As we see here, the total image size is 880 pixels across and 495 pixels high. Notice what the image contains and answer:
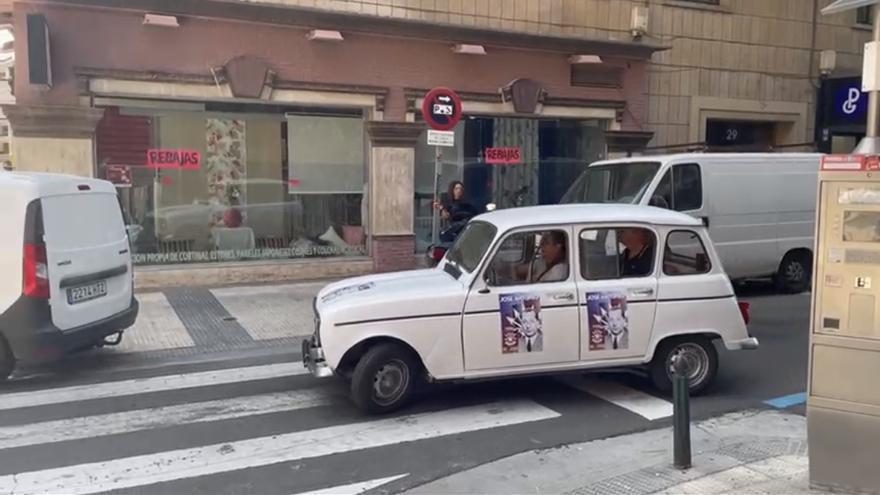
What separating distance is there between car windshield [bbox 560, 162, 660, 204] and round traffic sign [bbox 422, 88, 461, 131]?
2.46 meters

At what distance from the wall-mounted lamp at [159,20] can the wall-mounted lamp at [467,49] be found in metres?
4.77

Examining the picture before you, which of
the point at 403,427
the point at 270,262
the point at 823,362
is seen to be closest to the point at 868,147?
the point at 823,362

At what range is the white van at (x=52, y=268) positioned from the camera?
654 centimetres

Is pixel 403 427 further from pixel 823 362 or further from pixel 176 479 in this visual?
pixel 823 362

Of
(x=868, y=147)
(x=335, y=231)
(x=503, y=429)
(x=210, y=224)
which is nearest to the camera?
(x=868, y=147)

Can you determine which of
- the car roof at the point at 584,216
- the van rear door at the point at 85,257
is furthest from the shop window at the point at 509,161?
the car roof at the point at 584,216

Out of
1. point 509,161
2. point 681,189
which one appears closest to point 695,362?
point 681,189

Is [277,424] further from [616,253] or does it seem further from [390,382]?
[616,253]

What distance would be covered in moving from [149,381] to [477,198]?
8.58m

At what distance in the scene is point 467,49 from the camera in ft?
42.8

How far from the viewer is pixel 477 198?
47.6 feet

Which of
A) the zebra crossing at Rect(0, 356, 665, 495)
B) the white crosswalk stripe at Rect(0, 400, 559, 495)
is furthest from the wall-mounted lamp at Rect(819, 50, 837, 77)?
the white crosswalk stripe at Rect(0, 400, 559, 495)

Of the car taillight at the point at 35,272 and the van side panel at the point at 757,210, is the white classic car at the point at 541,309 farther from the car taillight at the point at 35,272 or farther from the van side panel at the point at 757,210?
the van side panel at the point at 757,210

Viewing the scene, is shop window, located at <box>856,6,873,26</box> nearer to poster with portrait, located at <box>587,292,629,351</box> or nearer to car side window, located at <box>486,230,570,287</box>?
poster with portrait, located at <box>587,292,629,351</box>
